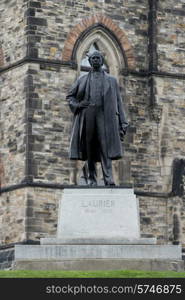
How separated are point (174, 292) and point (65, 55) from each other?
19.8 metres

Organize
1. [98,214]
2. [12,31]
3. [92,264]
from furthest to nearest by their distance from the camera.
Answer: [12,31], [98,214], [92,264]

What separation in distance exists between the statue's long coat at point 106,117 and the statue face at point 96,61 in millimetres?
248

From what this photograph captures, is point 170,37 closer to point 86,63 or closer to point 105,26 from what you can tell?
point 105,26

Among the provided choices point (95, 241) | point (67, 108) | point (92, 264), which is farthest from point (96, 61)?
point (67, 108)

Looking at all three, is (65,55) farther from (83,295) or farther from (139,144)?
(83,295)

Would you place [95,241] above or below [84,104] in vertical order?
below

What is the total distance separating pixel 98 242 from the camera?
27766mm

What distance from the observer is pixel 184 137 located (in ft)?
146

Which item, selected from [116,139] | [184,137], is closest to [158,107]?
[184,137]

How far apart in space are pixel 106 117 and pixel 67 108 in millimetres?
13812

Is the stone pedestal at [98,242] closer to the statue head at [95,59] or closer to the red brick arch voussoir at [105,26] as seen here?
the statue head at [95,59]

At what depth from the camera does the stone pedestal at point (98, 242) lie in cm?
2697

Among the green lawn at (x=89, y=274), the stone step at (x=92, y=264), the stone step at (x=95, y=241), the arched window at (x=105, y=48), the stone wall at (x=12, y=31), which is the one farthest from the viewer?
the arched window at (x=105, y=48)

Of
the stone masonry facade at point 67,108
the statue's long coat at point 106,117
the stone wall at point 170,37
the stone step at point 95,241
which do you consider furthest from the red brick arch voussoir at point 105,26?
the stone step at point 95,241
